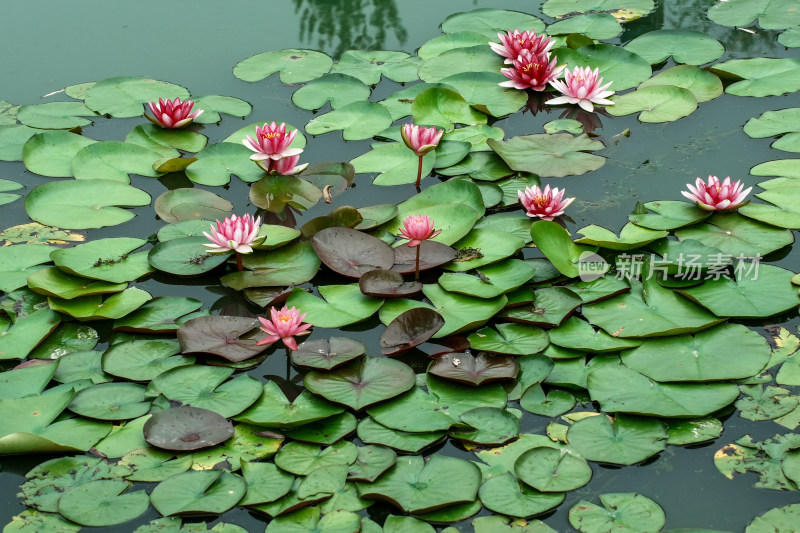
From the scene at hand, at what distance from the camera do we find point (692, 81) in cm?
455

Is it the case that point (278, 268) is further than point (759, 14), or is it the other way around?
point (759, 14)

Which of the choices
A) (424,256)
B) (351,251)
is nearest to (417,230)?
(424,256)

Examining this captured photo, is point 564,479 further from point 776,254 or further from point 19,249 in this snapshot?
point 19,249

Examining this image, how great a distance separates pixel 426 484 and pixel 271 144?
1992mm

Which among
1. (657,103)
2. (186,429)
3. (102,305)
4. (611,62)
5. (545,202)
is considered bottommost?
(186,429)

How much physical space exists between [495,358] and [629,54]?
2639 mm

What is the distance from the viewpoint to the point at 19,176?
4.11m

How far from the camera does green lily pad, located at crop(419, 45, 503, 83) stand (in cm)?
477

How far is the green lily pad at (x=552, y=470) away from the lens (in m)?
2.48

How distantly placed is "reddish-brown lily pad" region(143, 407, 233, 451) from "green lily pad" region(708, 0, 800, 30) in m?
4.20

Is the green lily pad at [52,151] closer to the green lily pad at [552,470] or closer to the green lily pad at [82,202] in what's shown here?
the green lily pad at [82,202]

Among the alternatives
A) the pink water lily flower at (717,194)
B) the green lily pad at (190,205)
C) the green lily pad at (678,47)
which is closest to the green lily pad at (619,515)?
the pink water lily flower at (717,194)

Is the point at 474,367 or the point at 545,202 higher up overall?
the point at 545,202

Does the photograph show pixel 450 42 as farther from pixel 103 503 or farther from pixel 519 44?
pixel 103 503
